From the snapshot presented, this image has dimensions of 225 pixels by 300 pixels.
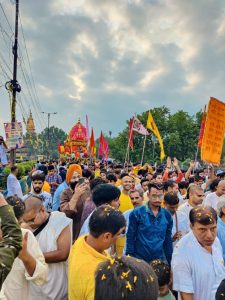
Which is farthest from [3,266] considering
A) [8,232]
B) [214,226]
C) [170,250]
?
[170,250]

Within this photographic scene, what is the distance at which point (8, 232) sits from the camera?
1802 mm

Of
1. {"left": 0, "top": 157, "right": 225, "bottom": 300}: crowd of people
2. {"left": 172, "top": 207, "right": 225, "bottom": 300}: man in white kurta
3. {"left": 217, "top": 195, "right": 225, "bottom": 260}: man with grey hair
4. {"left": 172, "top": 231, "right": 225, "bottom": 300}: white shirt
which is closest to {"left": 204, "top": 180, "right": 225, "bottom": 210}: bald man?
{"left": 0, "top": 157, "right": 225, "bottom": 300}: crowd of people

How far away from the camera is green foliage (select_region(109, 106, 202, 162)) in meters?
49.2

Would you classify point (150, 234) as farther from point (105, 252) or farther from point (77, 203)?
point (105, 252)

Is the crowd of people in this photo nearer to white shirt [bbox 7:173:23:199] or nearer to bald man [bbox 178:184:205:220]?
bald man [bbox 178:184:205:220]

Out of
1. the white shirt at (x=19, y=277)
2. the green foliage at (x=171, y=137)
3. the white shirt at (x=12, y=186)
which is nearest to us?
the white shirt at (x=19, y=277)

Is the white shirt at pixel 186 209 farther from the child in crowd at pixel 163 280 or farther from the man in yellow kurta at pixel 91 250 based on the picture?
the man in yellow kurta at pixel 91 250

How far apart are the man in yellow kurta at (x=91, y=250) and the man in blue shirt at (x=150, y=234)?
159cm

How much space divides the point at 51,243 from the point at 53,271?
0.25 meters

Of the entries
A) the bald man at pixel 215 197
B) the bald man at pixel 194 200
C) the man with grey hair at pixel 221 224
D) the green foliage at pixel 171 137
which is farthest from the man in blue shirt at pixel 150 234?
the green foliage at pixel 171 137

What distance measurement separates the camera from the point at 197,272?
2.86 meters

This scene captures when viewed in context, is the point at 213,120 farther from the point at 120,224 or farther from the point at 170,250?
the point at 120,224

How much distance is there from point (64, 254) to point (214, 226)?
4.53 ft

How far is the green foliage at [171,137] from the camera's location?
49219mm
